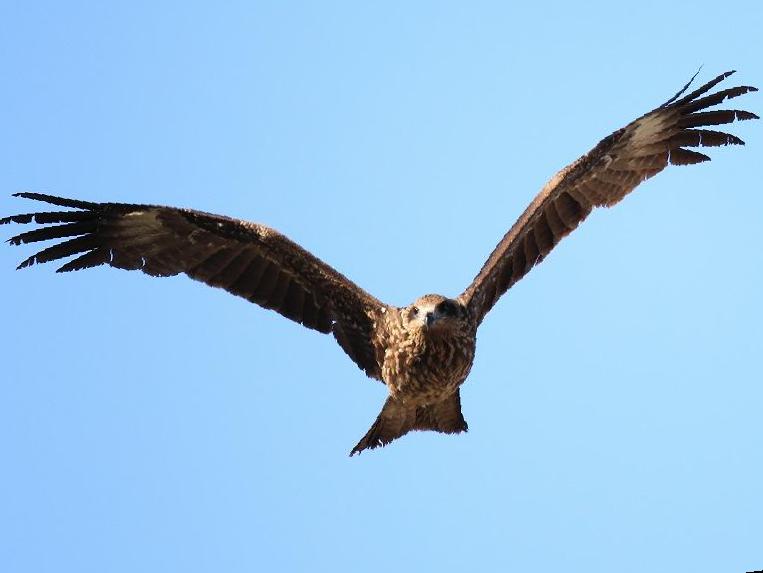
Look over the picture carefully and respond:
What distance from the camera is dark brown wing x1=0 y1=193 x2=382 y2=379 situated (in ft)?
33.1

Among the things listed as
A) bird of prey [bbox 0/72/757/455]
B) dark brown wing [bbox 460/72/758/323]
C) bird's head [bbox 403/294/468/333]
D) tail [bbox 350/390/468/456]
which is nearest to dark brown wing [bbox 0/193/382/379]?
bird of prey [bbox 0/72/757/455]

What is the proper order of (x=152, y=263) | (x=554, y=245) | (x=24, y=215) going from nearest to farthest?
(x=24, y=215)
(x=152, y=263)
(x=554, y=245)

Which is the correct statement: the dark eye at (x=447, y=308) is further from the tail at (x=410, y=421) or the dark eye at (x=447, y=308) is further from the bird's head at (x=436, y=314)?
the tail at (x=410, y=421)

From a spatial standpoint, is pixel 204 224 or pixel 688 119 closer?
pixel 204 224

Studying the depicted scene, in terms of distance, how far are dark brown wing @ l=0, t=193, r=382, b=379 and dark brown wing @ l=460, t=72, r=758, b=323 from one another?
44.9 inches

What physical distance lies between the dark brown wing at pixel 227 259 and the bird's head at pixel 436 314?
703 mm

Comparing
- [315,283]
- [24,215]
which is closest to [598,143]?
[315,283]

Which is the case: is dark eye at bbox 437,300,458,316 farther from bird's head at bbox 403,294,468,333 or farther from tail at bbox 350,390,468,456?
tail at bbox 350,390,468,456

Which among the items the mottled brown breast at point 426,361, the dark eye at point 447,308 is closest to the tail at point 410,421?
the mottled brown breast at point 426,361

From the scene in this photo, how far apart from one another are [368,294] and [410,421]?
42.6 inches

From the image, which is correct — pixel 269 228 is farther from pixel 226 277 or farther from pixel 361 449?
pixel 361 449

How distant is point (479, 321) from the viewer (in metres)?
10.5

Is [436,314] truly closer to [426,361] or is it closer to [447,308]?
[447,308]

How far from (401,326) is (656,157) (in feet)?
9.41
